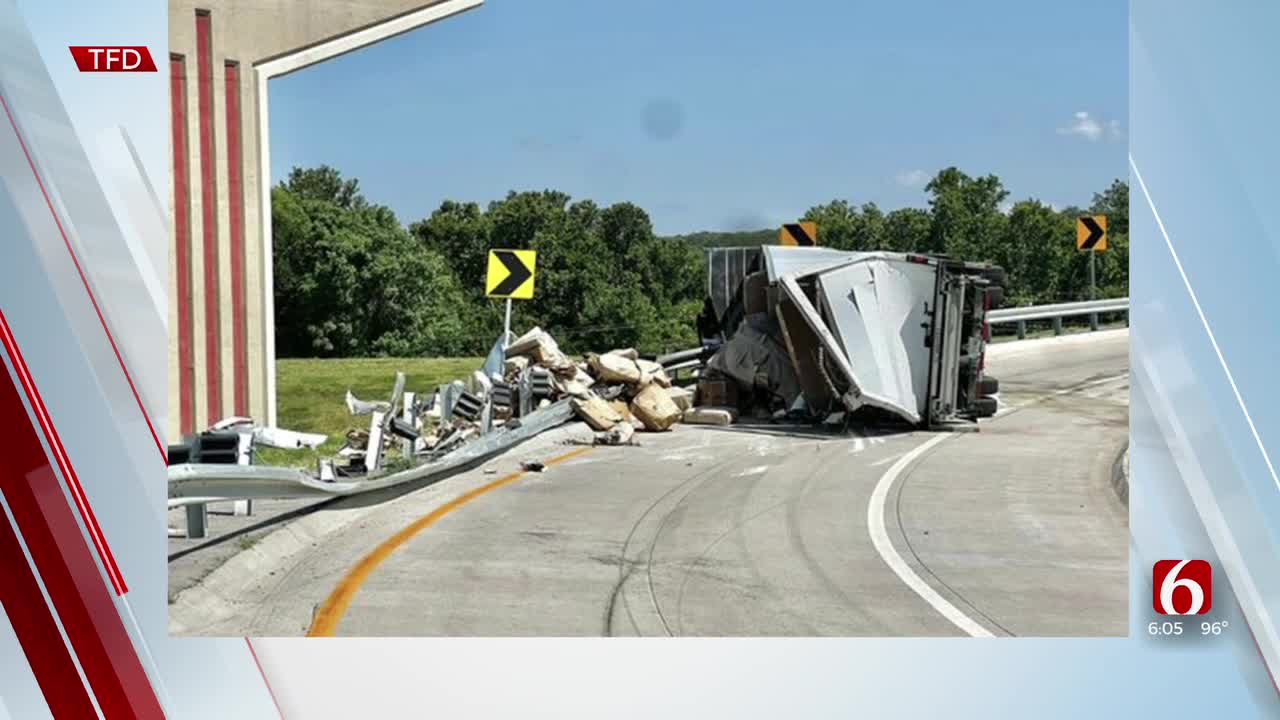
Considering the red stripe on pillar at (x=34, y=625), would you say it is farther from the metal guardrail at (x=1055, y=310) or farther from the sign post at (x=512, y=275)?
the metal guardrail at (x=1055, y=310)

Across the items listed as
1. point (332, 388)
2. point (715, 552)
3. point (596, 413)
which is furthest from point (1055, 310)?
point (715, 552)

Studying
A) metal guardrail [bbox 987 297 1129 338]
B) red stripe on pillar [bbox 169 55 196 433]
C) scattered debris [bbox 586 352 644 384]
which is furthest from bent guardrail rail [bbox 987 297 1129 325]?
red stripe on pillar [bbox 169 55 196 433]

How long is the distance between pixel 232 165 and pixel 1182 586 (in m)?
8.08

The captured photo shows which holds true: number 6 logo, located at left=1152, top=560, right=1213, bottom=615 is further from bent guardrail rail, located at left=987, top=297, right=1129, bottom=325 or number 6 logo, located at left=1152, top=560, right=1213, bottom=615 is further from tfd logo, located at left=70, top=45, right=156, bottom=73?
bent guardrail rail, located at left=987, top=297, right=1129, bottom=325

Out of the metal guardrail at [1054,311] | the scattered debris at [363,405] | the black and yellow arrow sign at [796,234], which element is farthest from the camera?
the metal guardrail at [1054,311]

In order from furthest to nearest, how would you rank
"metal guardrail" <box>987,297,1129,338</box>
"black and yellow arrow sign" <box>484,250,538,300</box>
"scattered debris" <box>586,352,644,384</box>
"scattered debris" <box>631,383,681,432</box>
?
"metal guardrail" <box>987,297,1129,338</box> < "scattered debris" <box>586,352,644,384</box> < "scattered debris" <box>631,383,681,432</box> < "black and yellow arrow sign" <box>484,250,538,300</box>

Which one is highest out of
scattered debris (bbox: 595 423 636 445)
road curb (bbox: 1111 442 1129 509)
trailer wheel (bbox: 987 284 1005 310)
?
trailer wheel (bbox: 987 284 1005 310)

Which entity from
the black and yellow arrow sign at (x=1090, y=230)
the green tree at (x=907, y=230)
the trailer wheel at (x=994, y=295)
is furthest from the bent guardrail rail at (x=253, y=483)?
the green tree at (x=907, y=230)

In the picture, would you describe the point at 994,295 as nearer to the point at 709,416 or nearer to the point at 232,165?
the point at 709,416

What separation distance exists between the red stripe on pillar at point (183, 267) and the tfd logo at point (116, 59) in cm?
416

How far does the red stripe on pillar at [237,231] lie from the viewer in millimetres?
9812

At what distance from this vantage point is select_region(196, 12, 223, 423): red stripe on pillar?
9.66 metres

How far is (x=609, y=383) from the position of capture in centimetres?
1394

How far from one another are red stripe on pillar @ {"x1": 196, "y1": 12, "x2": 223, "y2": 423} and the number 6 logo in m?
7.31
